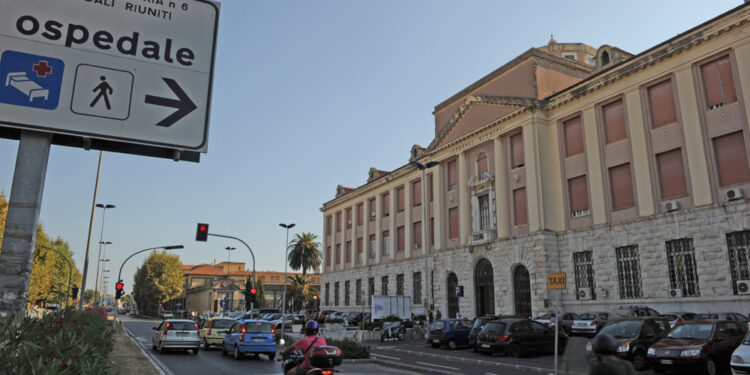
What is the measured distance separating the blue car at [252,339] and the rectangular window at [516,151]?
21072 millimetres

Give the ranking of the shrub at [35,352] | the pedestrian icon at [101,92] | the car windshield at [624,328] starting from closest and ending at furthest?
the shrub at [35,352], the pedestrian icon at [101,92], the car windshield at [624,328]

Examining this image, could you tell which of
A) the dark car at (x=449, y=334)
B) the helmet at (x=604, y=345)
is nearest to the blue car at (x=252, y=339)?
the dark car at (x=449, y=334)

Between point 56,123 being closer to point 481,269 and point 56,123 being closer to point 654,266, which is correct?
point 654,266

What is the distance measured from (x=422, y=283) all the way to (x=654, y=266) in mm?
20712

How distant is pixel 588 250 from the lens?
94.5ft

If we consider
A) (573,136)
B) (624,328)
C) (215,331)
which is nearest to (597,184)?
(573,136)

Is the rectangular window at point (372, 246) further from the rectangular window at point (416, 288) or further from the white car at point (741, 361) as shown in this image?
the white car at point (741, 361)

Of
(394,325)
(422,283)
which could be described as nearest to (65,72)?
(394,325)

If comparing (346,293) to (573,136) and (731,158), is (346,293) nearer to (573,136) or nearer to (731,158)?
(573,136)

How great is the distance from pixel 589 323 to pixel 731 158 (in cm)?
999

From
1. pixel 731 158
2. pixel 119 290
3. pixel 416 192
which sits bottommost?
pixel 119 290

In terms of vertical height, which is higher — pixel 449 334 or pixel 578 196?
pixel 578 196

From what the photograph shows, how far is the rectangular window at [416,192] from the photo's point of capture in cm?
4587

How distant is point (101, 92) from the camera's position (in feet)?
14.6
